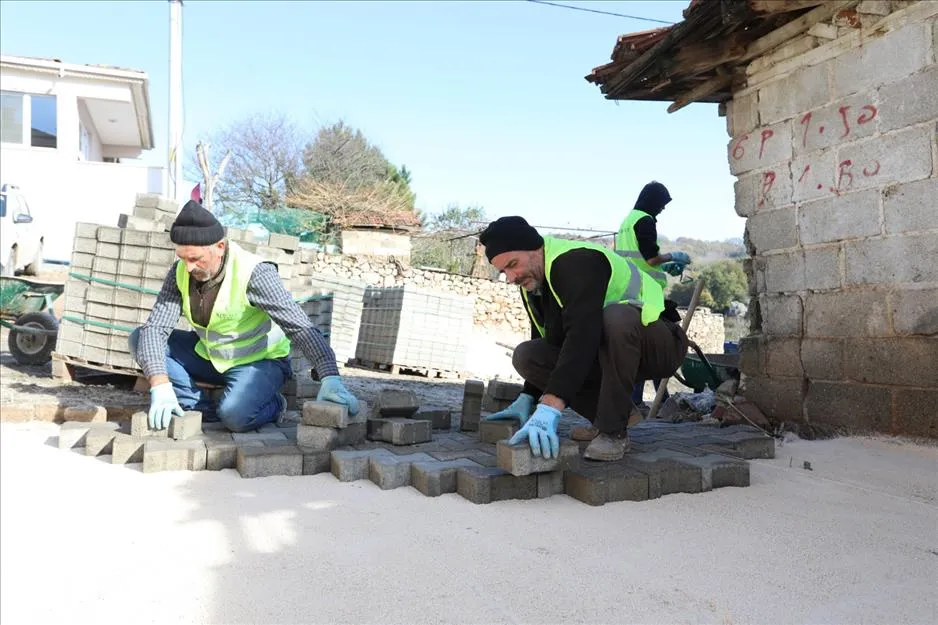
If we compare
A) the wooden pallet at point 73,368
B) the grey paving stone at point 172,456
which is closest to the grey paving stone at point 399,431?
the grey paving stone at point 172,456

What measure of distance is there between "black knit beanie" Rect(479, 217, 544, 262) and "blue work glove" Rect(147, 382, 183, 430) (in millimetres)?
1890

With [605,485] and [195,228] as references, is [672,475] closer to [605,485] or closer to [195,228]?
[605,485]

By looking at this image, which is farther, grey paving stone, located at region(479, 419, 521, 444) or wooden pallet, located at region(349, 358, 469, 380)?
wooden pallet, located at region(349, 358, 469, 380)

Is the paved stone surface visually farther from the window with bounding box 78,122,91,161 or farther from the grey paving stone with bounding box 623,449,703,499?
the window with bounding box 78,122,91,161

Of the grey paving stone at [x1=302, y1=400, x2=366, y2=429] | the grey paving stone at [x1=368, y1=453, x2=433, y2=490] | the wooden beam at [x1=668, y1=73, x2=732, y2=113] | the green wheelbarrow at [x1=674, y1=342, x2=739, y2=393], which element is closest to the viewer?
the grey paving stone at [x1=368, y1=453, x2=433, y2=490]

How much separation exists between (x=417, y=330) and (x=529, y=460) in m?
8.51

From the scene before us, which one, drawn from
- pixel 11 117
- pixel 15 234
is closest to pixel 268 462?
pixel 15 234

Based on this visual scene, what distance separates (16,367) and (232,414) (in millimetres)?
4752

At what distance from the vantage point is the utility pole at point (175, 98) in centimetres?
1146

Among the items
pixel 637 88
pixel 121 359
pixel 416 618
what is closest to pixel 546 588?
pixel 416 618

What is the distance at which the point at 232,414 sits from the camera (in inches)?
144

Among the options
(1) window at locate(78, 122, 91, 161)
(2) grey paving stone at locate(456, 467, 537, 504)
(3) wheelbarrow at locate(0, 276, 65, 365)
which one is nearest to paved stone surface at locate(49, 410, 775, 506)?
(2) grey paving stone at locate(456, 467, 537, 504)

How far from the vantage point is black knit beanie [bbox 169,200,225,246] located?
3412mm

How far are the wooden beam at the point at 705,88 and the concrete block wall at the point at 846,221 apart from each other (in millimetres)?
156
